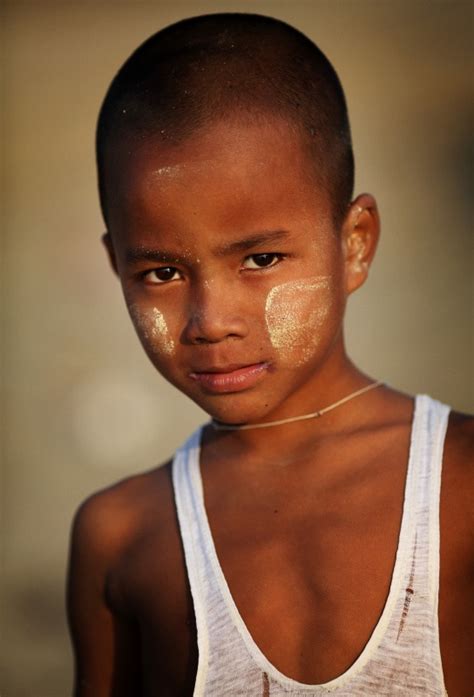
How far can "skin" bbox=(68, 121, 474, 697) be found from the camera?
1826 millimetres

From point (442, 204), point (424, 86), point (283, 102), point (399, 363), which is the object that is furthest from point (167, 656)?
point (424, 86)

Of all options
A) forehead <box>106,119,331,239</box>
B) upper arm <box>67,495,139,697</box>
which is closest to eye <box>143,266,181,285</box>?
forehead <box>106,119,331,239</box>

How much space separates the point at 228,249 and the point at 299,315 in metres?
0.23

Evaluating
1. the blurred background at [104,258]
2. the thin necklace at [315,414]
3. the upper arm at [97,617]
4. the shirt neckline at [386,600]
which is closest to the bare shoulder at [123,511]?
the upper arm at [97,617]

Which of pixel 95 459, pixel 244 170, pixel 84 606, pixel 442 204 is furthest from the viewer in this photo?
pixel 442 204

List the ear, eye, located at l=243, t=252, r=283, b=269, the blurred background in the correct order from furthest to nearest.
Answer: the blurred background
the ear
eye, located at l=243, t=252, r=283, b=269

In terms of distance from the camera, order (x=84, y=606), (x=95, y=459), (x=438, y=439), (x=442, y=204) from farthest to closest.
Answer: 1. (x=442, y=204)
2. (x=95, y=459)
3. (x=84, y=606)
4. (x=438, y=439)

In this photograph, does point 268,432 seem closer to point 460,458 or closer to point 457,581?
point 460,458

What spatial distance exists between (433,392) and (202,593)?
12.8 feet

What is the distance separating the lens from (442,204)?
21.7 feet

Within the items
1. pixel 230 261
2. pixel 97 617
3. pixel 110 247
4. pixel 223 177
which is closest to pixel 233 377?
pixel 230 261

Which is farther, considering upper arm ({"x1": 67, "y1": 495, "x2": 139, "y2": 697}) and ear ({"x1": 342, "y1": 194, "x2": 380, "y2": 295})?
upper arm ({"x1": 67, "y1": 495, "x2": 139, "y2": 697})

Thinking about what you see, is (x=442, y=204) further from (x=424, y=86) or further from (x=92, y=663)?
(x=92, y=663)

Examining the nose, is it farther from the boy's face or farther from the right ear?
the right ear
